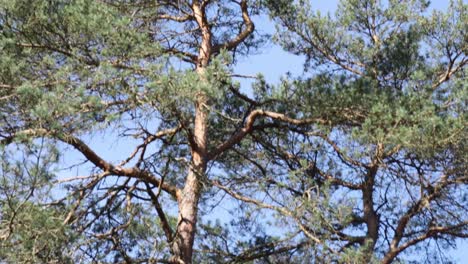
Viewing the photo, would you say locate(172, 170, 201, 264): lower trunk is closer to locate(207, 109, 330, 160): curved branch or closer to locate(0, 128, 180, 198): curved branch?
locate(0, 128, 180, 198): curved branch

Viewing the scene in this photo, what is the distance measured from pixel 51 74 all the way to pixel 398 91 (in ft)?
10.2

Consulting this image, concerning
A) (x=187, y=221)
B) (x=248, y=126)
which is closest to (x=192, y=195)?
(x=187, y=221)

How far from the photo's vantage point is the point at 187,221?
6.61 meters

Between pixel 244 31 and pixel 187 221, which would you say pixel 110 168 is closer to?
pixel 187 221

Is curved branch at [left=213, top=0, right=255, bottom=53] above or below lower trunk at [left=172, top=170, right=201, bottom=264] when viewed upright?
above

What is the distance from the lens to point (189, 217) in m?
6.66

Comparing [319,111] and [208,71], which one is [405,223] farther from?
[208,71]

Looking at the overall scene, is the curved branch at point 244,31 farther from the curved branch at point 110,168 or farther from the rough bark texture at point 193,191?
the curved branch at point 110,168

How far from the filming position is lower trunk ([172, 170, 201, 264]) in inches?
251

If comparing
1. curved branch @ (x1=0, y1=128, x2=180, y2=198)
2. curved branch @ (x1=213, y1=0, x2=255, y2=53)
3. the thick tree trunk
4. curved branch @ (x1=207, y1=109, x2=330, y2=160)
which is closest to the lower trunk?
the thick tree trunk

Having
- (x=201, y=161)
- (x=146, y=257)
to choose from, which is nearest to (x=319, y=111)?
(x=201, y=161)

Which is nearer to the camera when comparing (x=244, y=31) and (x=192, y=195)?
(x=192, y=195)

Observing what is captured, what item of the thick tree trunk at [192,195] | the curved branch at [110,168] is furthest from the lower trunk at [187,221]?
the curved branch at [110,168]

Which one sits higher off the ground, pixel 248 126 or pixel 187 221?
pixel 248 126
